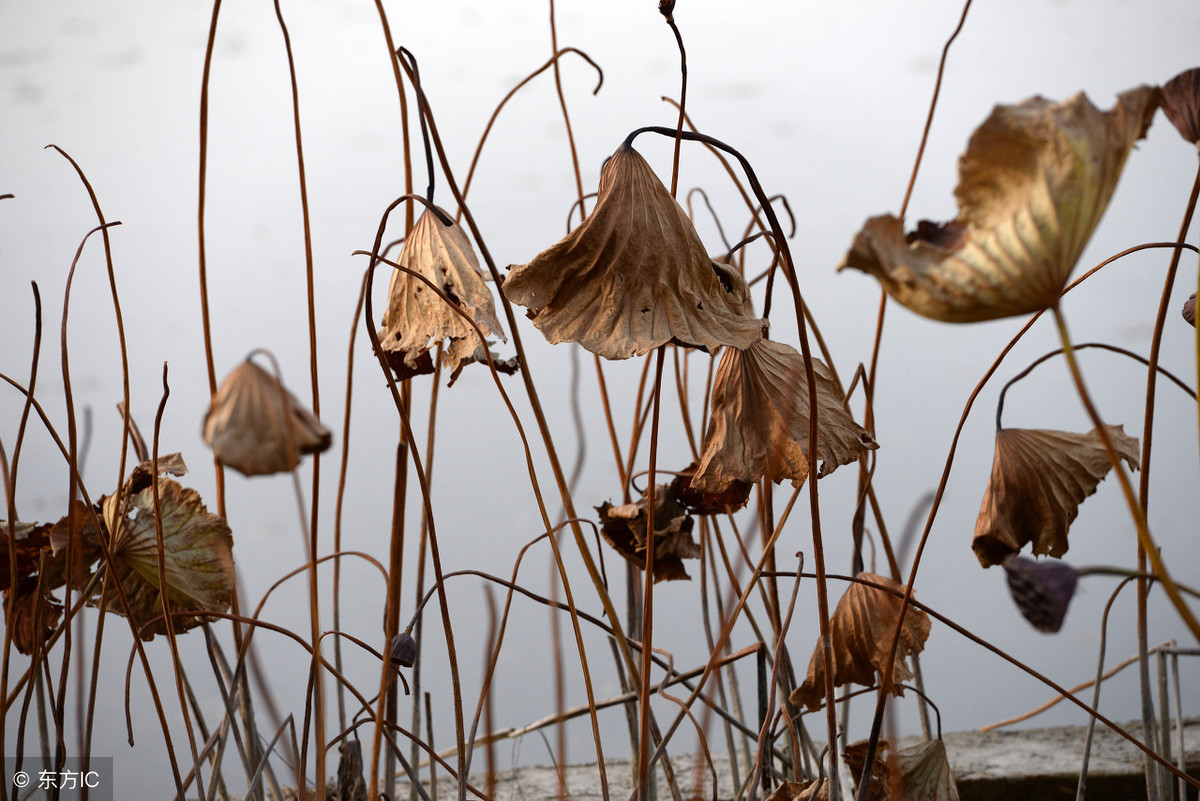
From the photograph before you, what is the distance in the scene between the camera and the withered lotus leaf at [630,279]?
320 mm

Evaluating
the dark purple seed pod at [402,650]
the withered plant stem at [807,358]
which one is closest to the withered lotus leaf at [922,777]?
the withered plant stem at [807,358]

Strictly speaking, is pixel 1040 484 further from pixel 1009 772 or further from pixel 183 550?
pixel 1009 772

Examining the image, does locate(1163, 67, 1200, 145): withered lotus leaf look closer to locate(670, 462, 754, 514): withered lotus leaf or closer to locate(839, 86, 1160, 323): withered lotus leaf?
locate(839, 86, 1160, 323): withered lotus leaf

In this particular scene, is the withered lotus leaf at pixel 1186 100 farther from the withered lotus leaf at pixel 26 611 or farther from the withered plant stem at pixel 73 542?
the withered lotus leaf at pixel 26 611

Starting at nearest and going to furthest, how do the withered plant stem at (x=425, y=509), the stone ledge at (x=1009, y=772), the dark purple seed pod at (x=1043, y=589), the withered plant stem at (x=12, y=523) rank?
1. the dark purple seed pod at (x=1043, y=589)
2. the withered plant stem at (x=425, y=509)
3. the withered plant stem at (x=12, y=523)
4. the stone ledge at (x=1009, y=772)

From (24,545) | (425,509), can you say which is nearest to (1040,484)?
(425,509)

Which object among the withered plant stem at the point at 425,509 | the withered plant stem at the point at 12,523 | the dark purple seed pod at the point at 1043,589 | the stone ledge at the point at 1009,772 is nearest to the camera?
the dark purple seed pod at the point at 1043,589

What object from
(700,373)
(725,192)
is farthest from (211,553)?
(700,373)

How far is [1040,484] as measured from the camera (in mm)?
402

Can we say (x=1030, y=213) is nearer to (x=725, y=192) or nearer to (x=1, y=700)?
(x=1, y=700)

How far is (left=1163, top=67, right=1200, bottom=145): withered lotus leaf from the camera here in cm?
28

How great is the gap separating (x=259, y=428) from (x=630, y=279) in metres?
0.15

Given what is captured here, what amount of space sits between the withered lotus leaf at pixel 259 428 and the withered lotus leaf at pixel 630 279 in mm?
112

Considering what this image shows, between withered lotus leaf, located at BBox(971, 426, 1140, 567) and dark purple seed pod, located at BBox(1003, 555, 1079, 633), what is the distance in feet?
0.63
